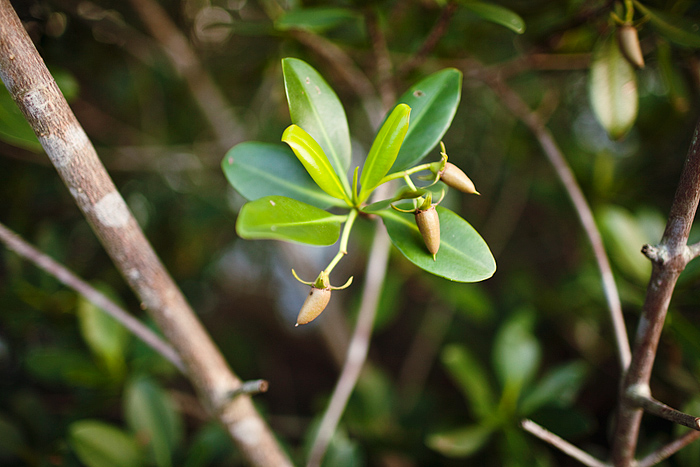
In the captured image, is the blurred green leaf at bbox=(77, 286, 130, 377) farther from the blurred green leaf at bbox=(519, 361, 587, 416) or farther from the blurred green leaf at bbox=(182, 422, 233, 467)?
the blurred green leaf at bbox=(519, 361, 587, 416)

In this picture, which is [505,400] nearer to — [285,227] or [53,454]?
[285,227]

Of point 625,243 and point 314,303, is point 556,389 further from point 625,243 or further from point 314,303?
point 314,303

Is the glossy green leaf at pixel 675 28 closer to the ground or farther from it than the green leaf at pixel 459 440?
farther from it

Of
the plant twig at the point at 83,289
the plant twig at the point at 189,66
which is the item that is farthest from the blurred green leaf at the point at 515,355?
the plant twig at the point at 189,66

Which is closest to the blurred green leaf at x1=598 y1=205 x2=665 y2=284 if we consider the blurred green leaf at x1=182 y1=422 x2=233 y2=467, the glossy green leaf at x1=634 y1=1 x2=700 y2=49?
the glossy green leaf at x1=634 y1=1 x2=700 y2=49

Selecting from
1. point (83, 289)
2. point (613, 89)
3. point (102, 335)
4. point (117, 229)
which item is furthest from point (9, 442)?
point (613, 89)

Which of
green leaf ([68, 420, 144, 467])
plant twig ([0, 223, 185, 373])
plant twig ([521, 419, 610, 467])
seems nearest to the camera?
plant twig ([521, 419, 610, 467])

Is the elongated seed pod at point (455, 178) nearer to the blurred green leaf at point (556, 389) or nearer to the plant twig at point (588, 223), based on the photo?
the plant twig at point (588, 223)
